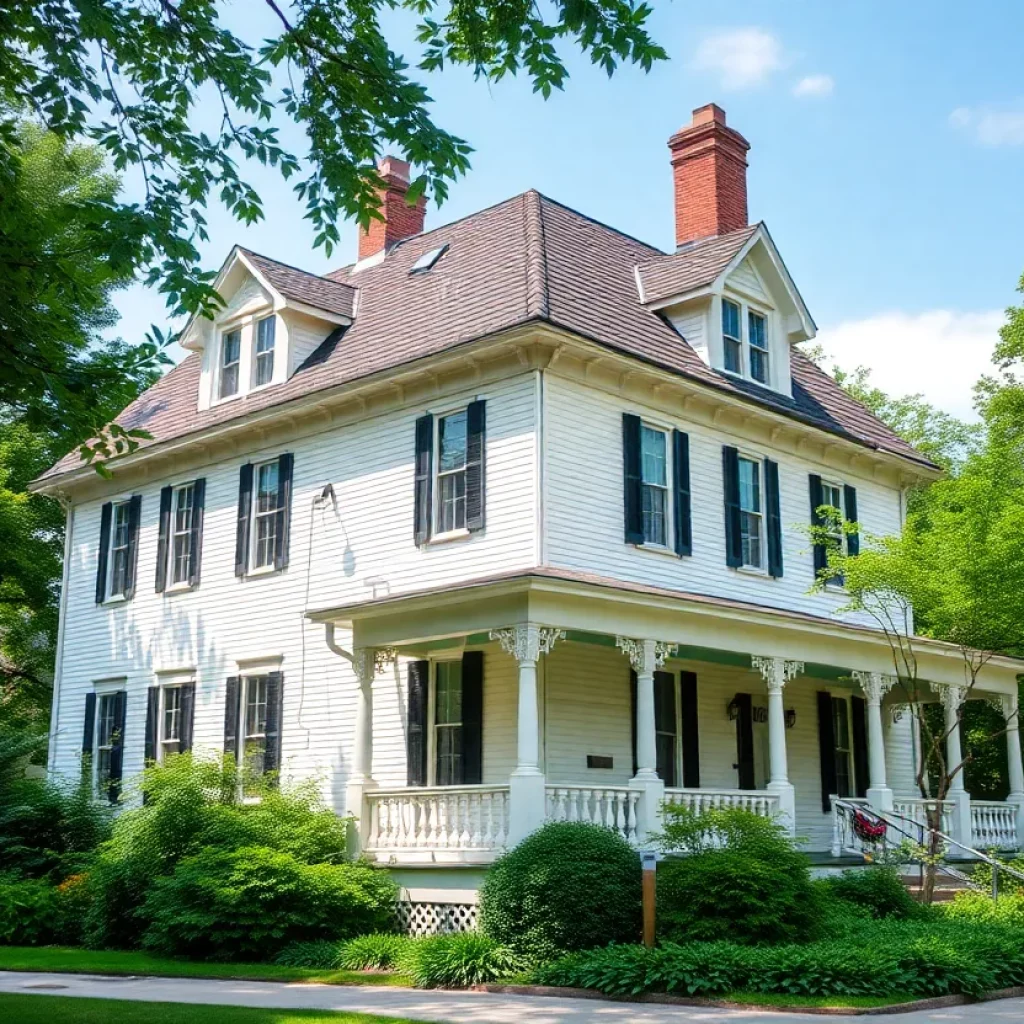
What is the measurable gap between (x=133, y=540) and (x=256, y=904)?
10676mm

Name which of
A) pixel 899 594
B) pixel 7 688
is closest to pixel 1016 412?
pixel 899 594

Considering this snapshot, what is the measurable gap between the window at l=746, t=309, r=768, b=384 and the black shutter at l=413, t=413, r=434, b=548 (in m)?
6.07

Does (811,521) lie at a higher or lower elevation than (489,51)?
lower

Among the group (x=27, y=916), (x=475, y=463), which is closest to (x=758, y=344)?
(x=475, y=463)

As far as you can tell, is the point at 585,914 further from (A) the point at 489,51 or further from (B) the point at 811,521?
(B) the point at 811,521

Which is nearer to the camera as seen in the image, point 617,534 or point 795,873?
point 795,873

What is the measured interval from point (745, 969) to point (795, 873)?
7.46 feet

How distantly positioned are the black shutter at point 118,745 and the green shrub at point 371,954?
9.66 metres

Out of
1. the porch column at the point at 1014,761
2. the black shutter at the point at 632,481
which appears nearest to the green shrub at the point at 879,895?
the black shutter at the point at 632,481

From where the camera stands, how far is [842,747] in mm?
23531

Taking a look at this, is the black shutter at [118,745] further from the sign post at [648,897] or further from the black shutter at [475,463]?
the sign post at [648,897]

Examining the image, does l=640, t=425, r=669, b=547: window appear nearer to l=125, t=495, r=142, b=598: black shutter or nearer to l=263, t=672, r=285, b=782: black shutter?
l=263, t=672, r=285, b=782: black shutter

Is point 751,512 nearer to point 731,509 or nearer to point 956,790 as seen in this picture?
point 731,509

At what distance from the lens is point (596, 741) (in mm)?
18688
